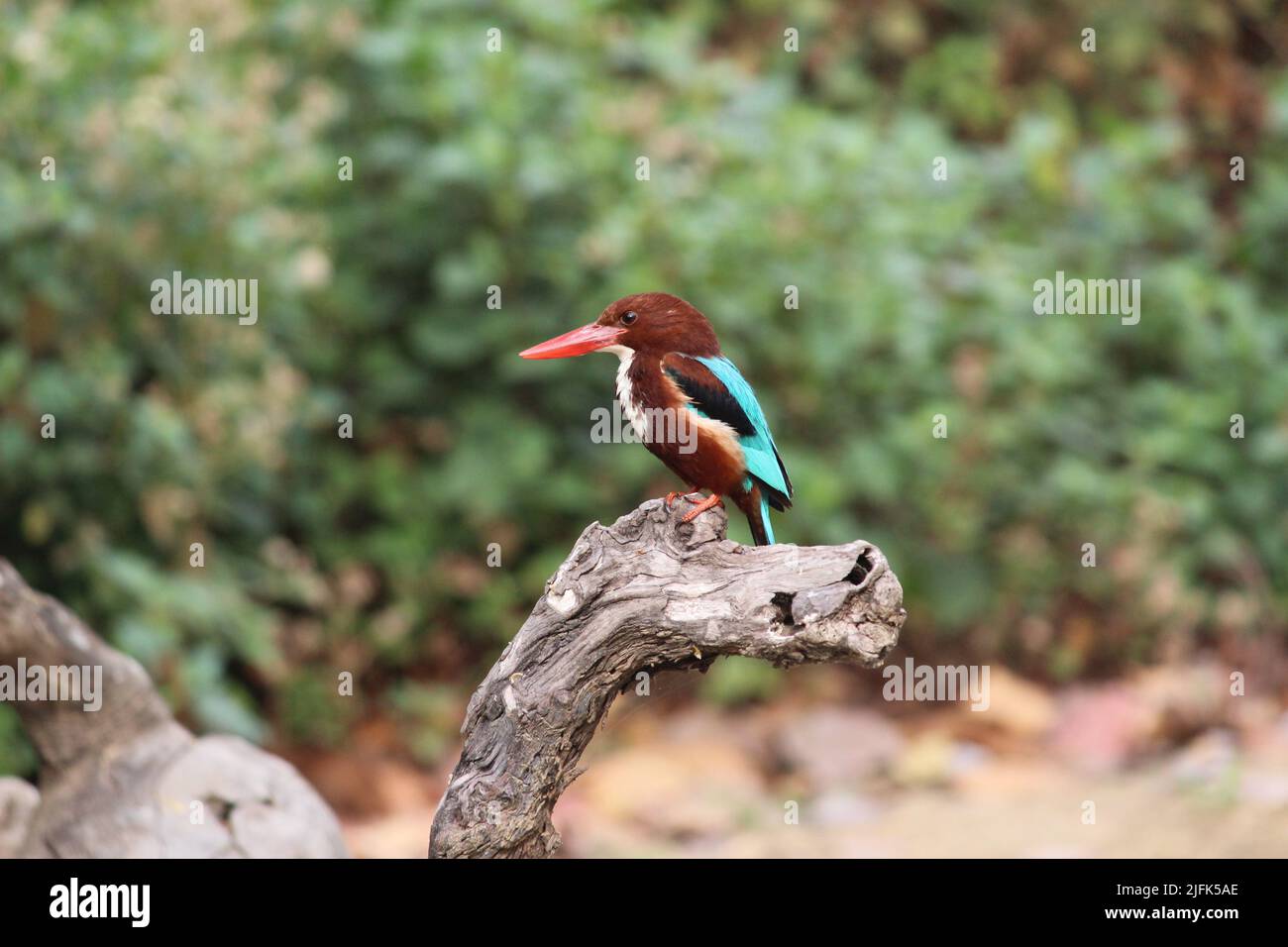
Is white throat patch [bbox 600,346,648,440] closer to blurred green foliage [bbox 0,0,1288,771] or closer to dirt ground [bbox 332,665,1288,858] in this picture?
blurred green foliage [bbox 0,0,1288,771]

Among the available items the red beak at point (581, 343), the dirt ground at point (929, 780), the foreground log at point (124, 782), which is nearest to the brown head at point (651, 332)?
the red beak at point (581, 343)

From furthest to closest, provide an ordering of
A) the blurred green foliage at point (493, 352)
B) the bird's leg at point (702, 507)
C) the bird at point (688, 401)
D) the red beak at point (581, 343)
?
1. the blurred green foliage at point (493, 352)
2. the red beak at point (581, 343)
3. the bird at point (688, 401)
4. the bird's leg at point (702, 507)

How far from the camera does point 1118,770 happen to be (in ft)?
17.3

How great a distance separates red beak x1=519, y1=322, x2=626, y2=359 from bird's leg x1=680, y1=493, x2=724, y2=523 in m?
0.41

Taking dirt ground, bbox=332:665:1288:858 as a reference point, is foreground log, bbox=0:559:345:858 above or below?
above

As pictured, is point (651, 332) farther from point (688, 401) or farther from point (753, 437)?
point (753, 437)

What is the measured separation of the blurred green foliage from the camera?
445 centimetres

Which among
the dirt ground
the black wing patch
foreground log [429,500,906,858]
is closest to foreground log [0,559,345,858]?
foreground log [429,500,906,858]

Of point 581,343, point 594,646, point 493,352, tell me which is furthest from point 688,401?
point 493,352

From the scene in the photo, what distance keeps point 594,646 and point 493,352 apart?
307 centimetres

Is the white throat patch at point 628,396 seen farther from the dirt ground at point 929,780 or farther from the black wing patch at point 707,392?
the dirt ground at point 929,780

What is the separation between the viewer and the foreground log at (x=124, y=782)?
9.86ft

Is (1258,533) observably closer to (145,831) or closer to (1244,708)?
(1244,708)

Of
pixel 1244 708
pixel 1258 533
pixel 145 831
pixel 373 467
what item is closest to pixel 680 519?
pixel 145 831
